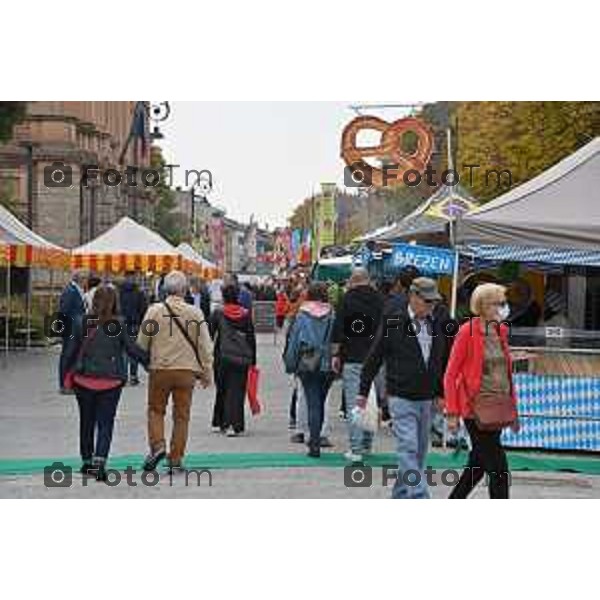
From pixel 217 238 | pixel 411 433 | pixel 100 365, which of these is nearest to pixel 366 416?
pixel 411 433

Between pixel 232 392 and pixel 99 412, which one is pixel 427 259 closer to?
pixel 232 392

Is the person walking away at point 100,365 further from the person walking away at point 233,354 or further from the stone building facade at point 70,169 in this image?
the stone building facade at point 70,169

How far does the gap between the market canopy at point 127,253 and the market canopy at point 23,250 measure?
1.20 ft

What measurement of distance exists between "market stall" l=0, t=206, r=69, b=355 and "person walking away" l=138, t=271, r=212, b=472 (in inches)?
402

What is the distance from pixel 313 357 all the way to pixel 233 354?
6.15 ft

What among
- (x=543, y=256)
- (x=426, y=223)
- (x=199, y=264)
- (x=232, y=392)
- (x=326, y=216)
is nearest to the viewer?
(x=232, y=392)

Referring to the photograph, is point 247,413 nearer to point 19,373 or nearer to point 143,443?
point 143,443

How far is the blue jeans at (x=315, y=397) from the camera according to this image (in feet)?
35.5

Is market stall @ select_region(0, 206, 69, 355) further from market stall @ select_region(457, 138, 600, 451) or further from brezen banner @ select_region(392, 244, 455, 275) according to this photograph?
market stall @ select_region(457, 138, 600, 451)

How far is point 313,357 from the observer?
1091 cm

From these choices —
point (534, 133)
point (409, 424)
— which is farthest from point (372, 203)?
point (409, 424)

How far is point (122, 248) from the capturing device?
867 inches

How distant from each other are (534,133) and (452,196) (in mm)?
17181

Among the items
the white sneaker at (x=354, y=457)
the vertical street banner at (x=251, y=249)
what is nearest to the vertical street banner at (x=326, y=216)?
the white sneaker at (x=354, y=457)
